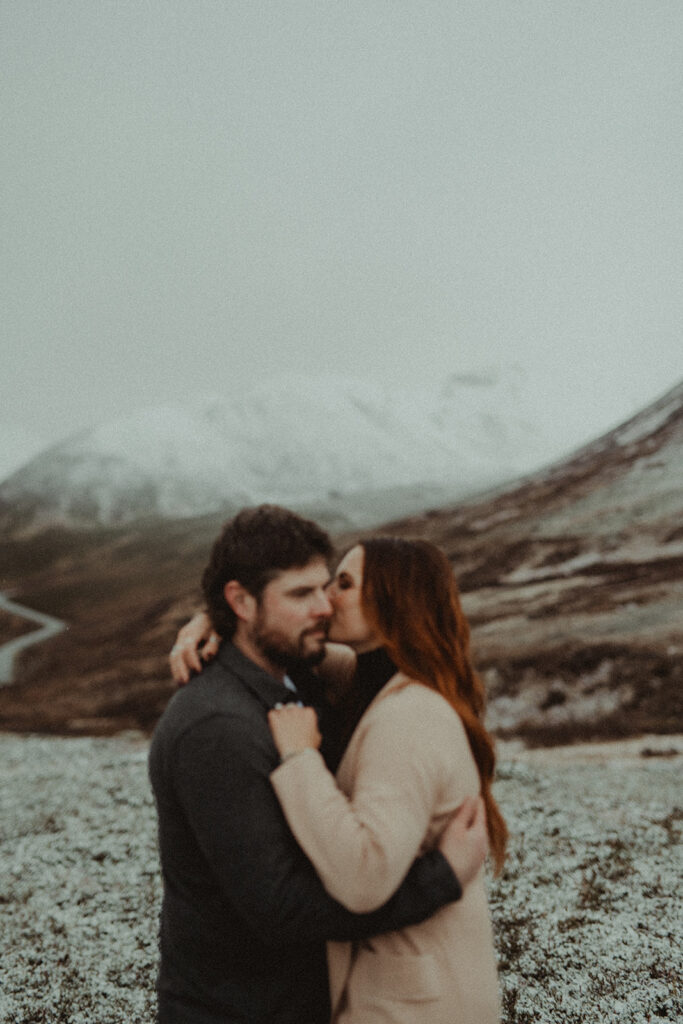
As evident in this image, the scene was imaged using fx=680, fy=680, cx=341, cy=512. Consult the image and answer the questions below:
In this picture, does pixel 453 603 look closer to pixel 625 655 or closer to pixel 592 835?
pixel 592 835

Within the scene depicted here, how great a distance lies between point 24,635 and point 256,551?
12035 centimetres

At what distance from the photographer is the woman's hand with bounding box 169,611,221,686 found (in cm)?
575

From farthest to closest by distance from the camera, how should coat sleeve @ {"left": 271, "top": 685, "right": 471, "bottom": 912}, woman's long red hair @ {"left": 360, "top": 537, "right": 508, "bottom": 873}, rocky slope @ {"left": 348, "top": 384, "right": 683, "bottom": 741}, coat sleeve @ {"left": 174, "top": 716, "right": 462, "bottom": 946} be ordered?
rocky slope @ {"left": 348, "top": 384, "right": 683, "bottom": 741}, woman's long red hair @ {"left": 360, "top": 537, "right": 508, "bottom": 873}, coat sleeve @ {"left": 174, "top": 716, "right": 462, "bottom": 946}, coat sleeve @ {"left": 271, "top": 685, "right": 471, "bottom": 912}

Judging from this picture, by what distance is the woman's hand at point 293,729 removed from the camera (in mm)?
4629

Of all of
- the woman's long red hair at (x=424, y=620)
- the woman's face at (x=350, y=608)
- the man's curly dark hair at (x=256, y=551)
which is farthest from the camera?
the woman's face at (x=350, y=608)

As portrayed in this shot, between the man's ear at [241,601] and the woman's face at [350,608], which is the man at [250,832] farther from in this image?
the woman's face at [350,608]

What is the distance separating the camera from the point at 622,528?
68.4 metres

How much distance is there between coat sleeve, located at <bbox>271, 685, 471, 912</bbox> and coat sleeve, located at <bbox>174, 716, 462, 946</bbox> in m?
0.16

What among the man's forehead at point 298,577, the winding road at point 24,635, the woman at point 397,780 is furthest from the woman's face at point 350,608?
the winding road at point 24,635

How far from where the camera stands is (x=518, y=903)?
15055 mm

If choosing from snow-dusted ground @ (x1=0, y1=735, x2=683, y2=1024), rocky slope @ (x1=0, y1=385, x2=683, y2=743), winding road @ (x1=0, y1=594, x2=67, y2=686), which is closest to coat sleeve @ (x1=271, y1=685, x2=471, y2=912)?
snow-dusted ground @ (x1=0, y1=735, x2=683, y2=1024)

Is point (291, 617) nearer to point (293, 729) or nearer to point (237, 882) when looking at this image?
point (293, 729)

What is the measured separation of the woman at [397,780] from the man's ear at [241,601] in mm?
732

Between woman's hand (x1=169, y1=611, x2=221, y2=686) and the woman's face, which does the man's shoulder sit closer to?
woman's hand (x1=169, y1=611, x2=221, y2=686)
